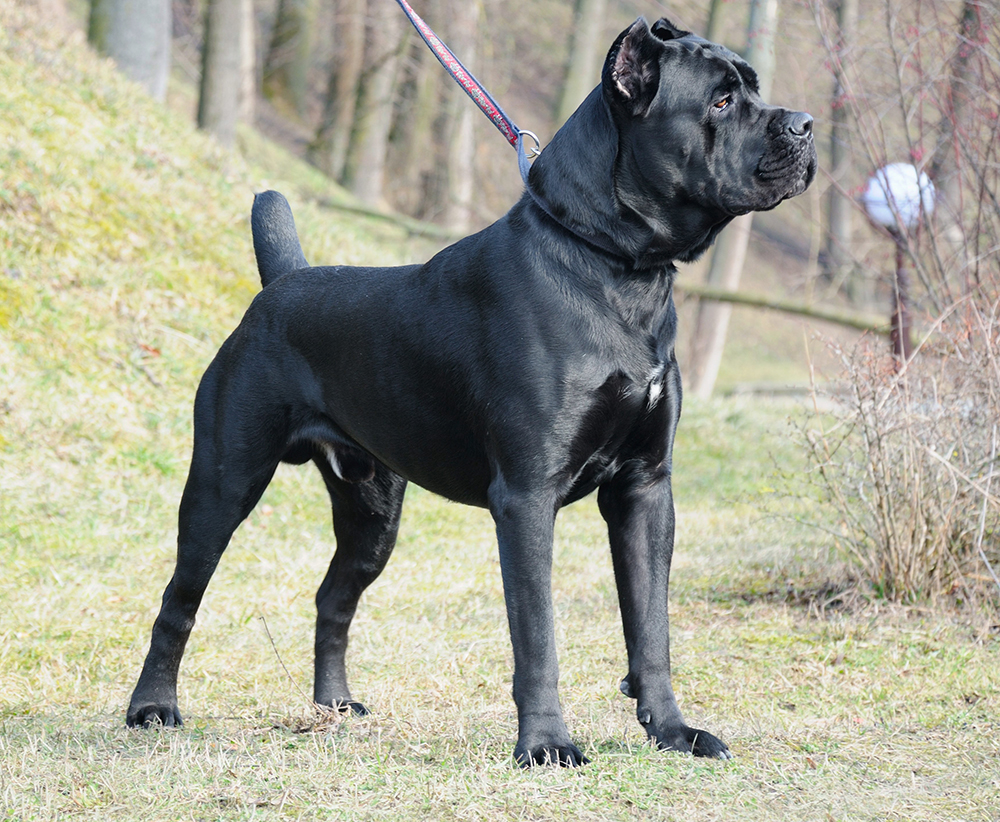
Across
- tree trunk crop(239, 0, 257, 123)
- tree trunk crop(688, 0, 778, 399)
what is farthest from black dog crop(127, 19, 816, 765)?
tree trunk crop(239, 0, 257, 123)

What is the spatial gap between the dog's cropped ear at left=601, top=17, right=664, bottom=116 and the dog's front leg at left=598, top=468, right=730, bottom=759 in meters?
1.04

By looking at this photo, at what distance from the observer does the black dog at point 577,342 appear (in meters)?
3.07

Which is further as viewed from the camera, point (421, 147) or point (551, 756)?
point (421, 147)

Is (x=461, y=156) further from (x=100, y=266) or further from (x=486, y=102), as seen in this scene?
(x=486, y=102)

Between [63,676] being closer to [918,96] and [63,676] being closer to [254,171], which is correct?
[918,96]

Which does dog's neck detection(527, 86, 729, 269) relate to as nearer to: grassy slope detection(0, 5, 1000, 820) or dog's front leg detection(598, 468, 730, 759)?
dog's front leg detection(598, 468, 730, 759)

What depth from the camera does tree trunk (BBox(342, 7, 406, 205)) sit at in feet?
61.2

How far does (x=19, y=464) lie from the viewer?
6.62 m

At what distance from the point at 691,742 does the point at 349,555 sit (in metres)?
1.51

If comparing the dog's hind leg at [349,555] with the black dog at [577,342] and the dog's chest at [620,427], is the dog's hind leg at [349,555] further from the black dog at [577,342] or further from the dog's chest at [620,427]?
the dog's chest at [620,427]

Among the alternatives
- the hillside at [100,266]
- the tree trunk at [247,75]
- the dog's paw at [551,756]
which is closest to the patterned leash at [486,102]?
the dog's paw at [551,756]

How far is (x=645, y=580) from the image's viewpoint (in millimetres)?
3350

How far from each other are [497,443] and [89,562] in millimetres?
3529

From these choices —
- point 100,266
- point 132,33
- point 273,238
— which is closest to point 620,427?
point 273,238
